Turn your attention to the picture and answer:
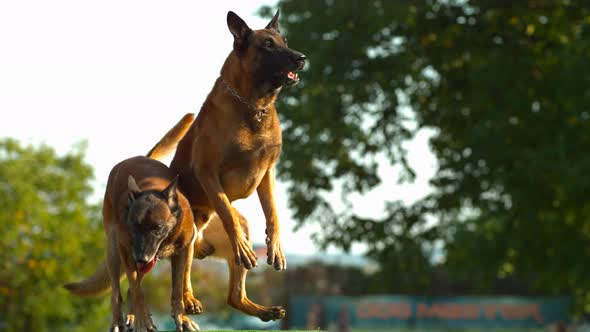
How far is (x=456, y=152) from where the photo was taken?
76.2 ft

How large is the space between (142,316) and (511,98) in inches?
634

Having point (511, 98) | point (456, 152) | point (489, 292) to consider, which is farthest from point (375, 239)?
point (489, 292)

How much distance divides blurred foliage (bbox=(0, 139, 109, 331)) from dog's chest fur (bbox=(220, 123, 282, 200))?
28377 millimetres

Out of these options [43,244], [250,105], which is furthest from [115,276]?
[43,244]

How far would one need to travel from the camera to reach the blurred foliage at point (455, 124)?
2039cm

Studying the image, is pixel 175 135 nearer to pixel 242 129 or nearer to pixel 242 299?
pixel 242 129

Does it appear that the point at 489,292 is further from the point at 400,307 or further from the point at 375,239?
the point at 375,239

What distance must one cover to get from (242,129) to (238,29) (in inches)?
28.5

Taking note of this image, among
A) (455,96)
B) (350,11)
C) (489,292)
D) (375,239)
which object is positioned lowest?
(489,292)

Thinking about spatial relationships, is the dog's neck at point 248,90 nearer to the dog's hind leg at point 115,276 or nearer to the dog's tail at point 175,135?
the dog's tail at point 175,135

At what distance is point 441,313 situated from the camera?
40.2 m

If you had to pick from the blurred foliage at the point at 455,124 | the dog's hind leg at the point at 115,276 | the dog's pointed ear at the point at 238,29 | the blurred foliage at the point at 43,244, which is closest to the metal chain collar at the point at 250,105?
the dog's pointed ear at the point at 238,29

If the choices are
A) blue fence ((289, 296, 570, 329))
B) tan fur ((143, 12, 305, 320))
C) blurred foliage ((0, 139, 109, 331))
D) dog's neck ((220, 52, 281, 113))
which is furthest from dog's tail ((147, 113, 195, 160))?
blue fence ((289, 296, 570, 329))

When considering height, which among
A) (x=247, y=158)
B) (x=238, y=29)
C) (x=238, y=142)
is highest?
(x=238, y=29)
